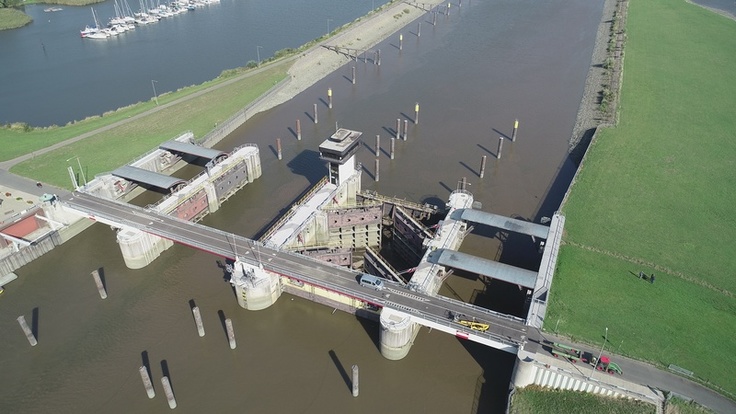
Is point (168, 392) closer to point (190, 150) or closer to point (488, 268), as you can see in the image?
point (488, 268)

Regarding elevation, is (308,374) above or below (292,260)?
below

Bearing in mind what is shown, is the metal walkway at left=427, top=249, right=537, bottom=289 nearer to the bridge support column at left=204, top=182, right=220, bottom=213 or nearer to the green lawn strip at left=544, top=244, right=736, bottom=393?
the green lawn strip at left=544, top=244, right=736, bottom=393

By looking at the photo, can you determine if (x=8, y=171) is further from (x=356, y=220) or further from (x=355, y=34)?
(x=355, y=34)

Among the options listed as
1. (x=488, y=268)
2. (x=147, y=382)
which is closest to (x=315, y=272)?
(x=488, y=268)

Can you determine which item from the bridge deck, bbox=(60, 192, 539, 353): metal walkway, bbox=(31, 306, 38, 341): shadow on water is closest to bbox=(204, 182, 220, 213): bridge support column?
the bridge deck

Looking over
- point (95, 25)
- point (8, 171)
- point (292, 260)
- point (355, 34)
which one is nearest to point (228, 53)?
point (355, 34)

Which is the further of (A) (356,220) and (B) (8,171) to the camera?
(B) (8,171)

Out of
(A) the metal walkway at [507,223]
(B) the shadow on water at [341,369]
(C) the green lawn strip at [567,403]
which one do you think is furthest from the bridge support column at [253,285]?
(C) the green lawn strip at [567,403]
